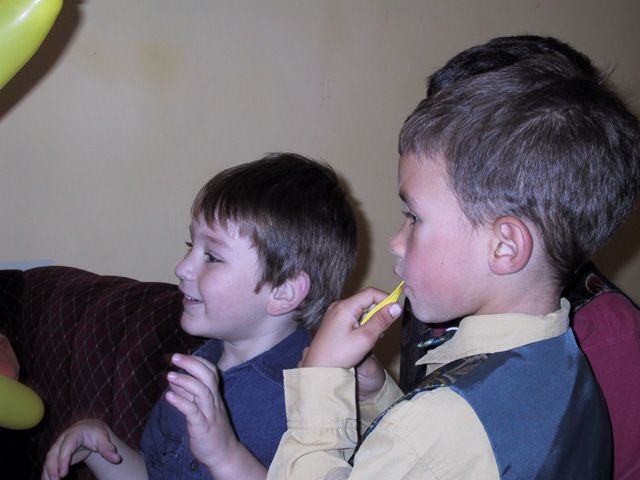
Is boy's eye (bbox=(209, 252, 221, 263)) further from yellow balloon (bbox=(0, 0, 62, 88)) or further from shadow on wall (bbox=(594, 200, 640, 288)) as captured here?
shadow on wall (bbox=(594, 200, 640, 288))

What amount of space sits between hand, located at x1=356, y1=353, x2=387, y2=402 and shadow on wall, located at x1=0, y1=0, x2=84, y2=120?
105cm

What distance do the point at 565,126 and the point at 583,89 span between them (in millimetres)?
52

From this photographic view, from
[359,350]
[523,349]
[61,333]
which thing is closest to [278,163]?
[359,350]

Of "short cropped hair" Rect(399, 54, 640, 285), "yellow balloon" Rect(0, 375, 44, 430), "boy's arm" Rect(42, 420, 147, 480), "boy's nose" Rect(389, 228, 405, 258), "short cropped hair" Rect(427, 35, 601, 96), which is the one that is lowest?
"boy's arm" Rect(42, 420, 147, 480)

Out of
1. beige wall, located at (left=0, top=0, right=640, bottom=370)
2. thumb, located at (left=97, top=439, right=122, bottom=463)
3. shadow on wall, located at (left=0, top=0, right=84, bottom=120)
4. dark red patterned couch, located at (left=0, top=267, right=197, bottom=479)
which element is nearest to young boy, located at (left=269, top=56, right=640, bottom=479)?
thumb, located at (left=97, top=439, right=122, bottom=463)

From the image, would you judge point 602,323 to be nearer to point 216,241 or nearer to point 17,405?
point 216,241

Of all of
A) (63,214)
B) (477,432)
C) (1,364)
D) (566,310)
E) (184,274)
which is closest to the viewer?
(477,432)

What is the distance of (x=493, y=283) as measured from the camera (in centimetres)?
64

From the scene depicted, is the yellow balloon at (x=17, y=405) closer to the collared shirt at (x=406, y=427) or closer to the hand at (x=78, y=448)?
the hand at (x=78, y=448)

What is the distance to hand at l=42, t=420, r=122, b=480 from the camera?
971mm

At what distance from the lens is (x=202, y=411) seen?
768mm

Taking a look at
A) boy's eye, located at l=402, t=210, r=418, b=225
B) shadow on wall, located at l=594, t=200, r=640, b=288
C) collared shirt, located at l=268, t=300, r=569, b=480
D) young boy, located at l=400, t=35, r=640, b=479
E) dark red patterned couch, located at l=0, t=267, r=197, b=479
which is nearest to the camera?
collared shirt, located at l=268, t=300, r=569, b=480

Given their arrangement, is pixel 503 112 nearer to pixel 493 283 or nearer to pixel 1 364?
pixel 493 283

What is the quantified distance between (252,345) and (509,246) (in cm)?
50
